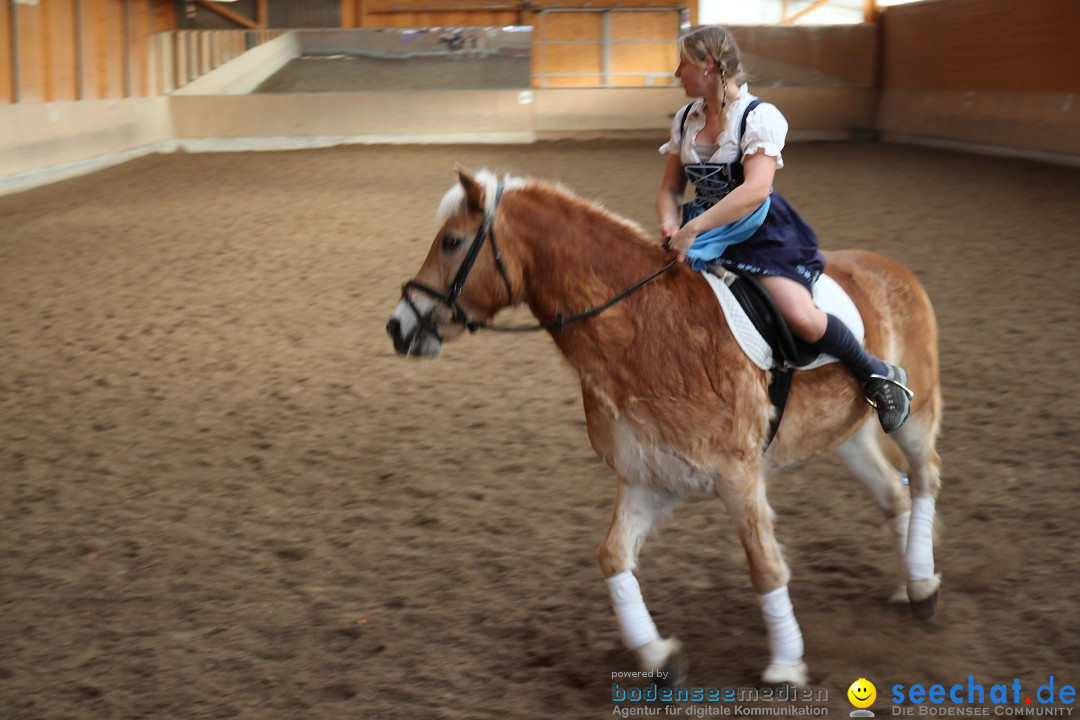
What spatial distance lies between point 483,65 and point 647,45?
424 cm

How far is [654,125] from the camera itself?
2141 centimetres

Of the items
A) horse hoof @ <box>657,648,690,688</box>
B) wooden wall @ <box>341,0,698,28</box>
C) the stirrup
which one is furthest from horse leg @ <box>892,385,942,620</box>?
wooden wall @ <box>341,0,698,28</box>

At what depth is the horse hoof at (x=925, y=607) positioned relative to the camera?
144 inches

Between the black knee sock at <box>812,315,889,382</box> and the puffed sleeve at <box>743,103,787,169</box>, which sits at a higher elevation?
the puffed sleeve at <box>743,103,787,169</box>

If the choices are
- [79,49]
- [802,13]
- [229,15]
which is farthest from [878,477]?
[229,15]

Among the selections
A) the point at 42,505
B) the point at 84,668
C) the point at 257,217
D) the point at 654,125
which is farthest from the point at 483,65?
the point at 84,668

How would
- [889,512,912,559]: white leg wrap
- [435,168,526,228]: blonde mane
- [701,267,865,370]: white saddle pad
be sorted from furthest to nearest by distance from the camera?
[889,512,912,559]: white leg wrap, [701,267,865,370]: white saddle pad, [435,168,526,228]: blonde mane

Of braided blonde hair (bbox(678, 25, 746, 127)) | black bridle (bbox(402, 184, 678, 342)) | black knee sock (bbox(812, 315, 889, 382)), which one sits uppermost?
braided blonde hair (bbox(678, 25, 746, 127))

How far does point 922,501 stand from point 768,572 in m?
0.96

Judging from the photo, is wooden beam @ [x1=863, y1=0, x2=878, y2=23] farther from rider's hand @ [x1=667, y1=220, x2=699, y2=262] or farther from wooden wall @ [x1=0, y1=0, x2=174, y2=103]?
rider's hand @ [x1=667, y1=220, x2=699, y2=262]

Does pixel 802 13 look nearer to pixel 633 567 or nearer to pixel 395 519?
pixel 395 519

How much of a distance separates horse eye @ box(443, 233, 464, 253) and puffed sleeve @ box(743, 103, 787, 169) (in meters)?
0.88

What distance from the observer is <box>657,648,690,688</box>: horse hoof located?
323 cm

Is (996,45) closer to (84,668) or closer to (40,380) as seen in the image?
(40,380)
